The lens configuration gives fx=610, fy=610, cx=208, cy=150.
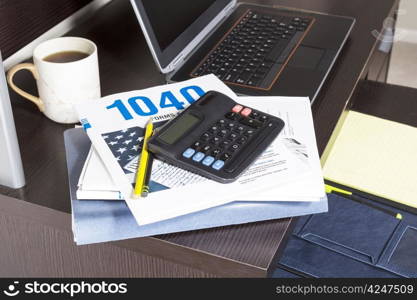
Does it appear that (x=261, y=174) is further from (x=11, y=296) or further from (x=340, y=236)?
(x=11, y=296)

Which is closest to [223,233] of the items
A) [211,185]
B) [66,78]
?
[211,185]

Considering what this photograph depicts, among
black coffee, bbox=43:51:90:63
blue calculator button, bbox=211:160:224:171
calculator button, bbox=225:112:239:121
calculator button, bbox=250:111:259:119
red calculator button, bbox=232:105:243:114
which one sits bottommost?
calculator button, bbox=250:111:259:119

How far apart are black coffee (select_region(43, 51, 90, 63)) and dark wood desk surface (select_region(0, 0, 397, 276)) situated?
0.07m

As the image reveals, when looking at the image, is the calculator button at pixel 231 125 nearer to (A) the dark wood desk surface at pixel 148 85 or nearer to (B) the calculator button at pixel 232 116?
Answer: (B) the calculator button at pixel 232 116

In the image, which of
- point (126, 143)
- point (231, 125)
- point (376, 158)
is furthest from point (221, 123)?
point (376, 158)

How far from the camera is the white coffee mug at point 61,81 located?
0.76 meters

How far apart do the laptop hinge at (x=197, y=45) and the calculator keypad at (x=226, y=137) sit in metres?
0.18

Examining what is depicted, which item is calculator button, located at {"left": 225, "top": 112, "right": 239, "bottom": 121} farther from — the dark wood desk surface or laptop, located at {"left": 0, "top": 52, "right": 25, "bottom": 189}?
laptop, located at {"left": 0, "top": 52, "right": 25, "bottom": 189}

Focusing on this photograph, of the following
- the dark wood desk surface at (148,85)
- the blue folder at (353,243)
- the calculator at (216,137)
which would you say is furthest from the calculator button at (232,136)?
the blue folder at (353,243)

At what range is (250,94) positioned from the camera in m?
0.85

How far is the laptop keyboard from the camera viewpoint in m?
0.89

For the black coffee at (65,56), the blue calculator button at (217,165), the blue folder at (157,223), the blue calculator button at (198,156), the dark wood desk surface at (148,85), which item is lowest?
the dark wood desk surface at (148,85)

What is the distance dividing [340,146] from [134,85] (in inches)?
13.4

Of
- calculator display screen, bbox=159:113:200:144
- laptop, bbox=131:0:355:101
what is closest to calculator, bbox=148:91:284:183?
calculator display screen, bbox=159:113:200:144
